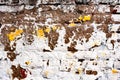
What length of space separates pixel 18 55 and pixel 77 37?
0.48 metres

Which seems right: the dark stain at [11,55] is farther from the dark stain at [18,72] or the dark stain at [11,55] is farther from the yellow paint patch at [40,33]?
the yellow paint patch at [40,33]

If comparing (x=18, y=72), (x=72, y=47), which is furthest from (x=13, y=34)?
(x=72, y=47)

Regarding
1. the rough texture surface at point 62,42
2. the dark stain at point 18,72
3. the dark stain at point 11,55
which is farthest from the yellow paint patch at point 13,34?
the dark stain at point 18,72

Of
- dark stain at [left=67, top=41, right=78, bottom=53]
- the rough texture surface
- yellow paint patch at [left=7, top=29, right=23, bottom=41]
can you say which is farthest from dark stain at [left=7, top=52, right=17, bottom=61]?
dark stain at [left=67, top=41, right=78, bottom=53]

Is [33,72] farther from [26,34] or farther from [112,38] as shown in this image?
[112,38]

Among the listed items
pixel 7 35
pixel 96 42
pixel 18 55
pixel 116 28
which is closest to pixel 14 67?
pixel 18 55

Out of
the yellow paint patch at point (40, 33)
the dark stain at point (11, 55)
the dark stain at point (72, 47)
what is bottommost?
the dark stain at point (11, 55)

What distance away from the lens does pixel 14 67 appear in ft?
8.25

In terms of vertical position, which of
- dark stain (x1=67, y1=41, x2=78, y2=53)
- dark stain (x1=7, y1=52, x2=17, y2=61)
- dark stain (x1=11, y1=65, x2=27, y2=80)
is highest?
dark stain (x1=67, y1=41, x2=78, y2=53)

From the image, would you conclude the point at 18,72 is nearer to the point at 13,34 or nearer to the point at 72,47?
the point at 13,34

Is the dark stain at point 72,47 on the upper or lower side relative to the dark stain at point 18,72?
upper

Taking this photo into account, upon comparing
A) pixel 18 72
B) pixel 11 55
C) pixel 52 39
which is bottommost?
pixel 18 72

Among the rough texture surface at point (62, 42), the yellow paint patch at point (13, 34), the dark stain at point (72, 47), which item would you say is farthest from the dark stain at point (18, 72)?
the dark stain at point (72, 47)

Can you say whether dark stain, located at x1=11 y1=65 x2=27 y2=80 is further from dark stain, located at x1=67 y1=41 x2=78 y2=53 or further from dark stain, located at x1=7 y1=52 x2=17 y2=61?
dark stain, located at x1=67 y1=41 x2=78 y2=53
